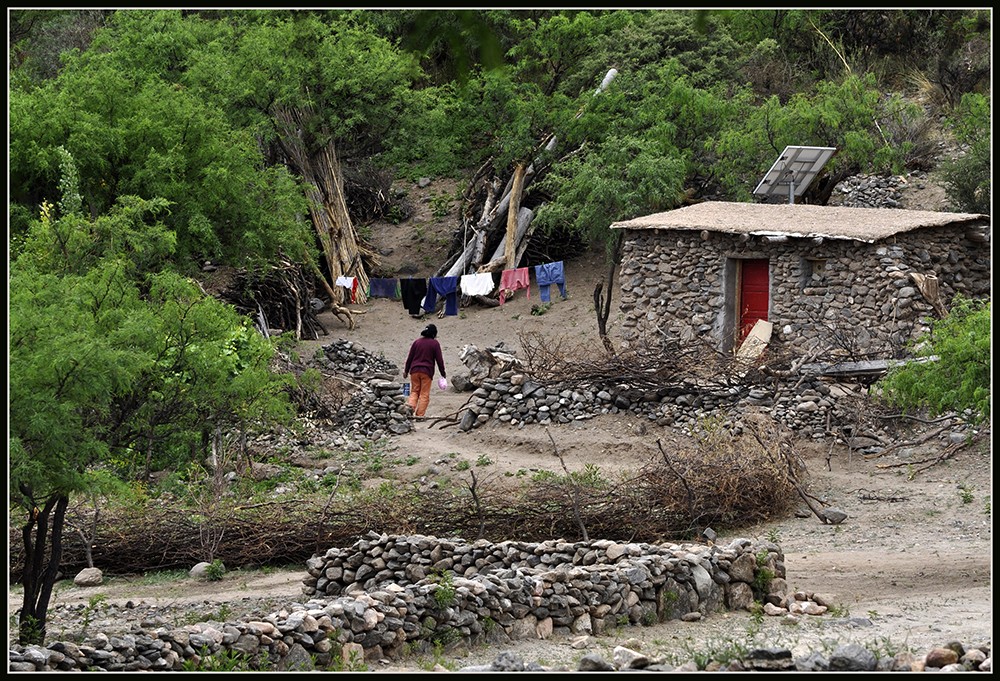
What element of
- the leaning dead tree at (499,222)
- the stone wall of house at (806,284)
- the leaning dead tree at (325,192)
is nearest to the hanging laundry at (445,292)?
the leaning dead tree at (499,222)

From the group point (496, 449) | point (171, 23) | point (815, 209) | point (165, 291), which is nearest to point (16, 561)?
point (165, 291)

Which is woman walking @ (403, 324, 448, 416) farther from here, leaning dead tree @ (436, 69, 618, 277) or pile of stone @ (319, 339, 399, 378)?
leaning dead tree @ (436, 69, 618, 277)

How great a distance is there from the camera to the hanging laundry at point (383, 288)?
28828 millimetres

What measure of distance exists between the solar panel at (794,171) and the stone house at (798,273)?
7.03 ft

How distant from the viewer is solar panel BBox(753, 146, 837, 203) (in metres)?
22.3

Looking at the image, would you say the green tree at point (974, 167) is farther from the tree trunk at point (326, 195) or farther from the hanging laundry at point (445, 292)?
the tree trunk at point (326, 195)

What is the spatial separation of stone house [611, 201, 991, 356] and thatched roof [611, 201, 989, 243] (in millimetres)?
19

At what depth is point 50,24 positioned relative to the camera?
1412 inches

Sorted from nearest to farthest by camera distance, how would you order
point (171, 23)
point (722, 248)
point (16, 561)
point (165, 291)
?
point (165, 291) → point (16, 561) → point (722, 248) → point (171, 23)

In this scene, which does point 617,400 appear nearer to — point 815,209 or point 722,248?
point 722,248

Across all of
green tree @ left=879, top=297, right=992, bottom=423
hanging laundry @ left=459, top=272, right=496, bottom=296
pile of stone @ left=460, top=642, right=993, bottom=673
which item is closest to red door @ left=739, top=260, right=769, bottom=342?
hanging laundry @ left=459, top=272, right=496, bottom=296

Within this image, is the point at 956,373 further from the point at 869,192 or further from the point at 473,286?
the point at 869,192

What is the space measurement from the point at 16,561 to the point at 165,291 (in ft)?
10.6

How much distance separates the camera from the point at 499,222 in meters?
29.2
